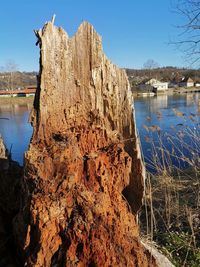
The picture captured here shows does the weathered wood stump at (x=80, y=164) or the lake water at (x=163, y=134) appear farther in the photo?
the lake water at (x=163, y=134)

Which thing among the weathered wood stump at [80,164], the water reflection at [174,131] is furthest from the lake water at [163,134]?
the weathered wood stump at [80,164]

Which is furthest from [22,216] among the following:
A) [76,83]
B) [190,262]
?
[190,262]

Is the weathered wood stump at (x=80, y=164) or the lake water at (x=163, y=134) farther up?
the weathered wood stump at (x=80, y=164)

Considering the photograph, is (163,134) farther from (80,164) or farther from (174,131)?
(80,164)

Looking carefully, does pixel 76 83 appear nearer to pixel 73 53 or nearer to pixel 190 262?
pixel 73 53

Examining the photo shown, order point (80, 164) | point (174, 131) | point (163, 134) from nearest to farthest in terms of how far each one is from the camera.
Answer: point (80, 164) → point (163, 134) → point (174, 131)

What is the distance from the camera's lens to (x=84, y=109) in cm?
220

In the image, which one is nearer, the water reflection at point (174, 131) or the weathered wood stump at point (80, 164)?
the weathered wood stump at point (80, 164)

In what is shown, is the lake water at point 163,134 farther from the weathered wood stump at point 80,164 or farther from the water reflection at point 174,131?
the weathered wood stump at point 80,164

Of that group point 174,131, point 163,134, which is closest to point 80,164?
point 163,134

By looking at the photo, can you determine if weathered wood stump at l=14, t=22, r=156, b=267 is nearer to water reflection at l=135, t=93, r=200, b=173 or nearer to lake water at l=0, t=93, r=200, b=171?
lake water at l=0, t=93, r=200, b=171

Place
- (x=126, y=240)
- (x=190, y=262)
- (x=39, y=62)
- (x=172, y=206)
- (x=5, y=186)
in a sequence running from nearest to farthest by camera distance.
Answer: (x=126, y=240) → (x=39, y=62) → (x=5, y=186) → (x=190, y=262) → (x=172, y=206)

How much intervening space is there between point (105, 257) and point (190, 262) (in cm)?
178

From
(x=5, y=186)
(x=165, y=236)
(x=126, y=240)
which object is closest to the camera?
(x=126, y=240)
